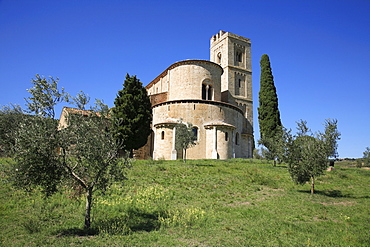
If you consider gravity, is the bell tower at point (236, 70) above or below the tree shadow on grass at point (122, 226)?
above

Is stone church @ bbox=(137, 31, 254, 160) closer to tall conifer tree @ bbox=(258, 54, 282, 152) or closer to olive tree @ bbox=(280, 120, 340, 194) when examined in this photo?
tall conifer tree @ bbox=(258, 54, 282, 152)

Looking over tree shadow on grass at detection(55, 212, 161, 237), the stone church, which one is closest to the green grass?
tree shadow on grass at detection(55, 212, 161, 237)

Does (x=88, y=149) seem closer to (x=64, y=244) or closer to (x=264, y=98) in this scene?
(x=64, y=244)

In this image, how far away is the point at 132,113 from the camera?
27.8m

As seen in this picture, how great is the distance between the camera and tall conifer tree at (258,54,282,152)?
36875 millimetres

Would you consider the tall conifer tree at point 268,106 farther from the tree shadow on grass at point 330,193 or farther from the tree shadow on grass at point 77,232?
the tree shadow on grass at point 77,232

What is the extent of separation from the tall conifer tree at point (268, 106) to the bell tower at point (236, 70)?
203 inches

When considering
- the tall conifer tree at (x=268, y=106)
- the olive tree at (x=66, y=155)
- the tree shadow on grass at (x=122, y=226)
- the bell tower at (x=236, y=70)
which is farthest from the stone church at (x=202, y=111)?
the olive tree at (x=66, y=155)

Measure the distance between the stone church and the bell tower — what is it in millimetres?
180

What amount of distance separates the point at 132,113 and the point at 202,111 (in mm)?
8880

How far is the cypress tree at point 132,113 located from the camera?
26.8 m

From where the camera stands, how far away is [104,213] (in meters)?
10.9

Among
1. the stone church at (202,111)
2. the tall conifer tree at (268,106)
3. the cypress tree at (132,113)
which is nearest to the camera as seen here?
the cypress tree at (132,113)

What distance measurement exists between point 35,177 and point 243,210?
8757 mm
